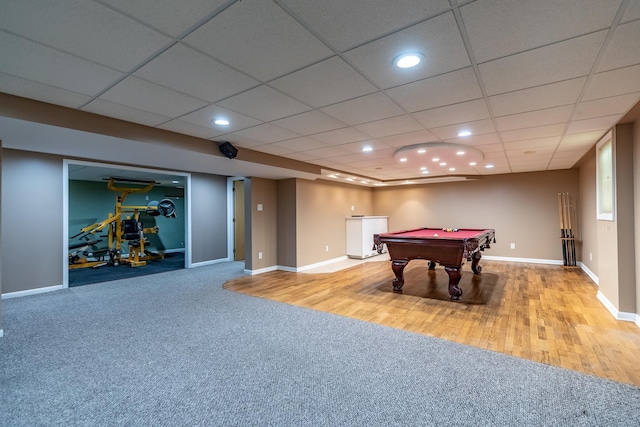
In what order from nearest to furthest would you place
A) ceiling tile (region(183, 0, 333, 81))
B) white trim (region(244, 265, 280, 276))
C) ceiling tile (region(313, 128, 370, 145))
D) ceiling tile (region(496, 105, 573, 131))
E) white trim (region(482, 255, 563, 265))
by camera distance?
ceiling tile (region(183, 0, 333, 81)) < ceiling tile (region(496, 105, 573, 131)) < ceiling tile (region(313, 128, 370, 145)) < white trim (region(244, 265, 280, 276)) < white trim (region(482, 255, 563, 265))

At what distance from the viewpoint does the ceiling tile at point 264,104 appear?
2441 millimetres

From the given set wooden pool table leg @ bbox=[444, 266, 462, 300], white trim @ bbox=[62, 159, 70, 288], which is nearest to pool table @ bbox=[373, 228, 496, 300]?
wooden pool table leg @ bbox=[444, 266, 462, 300]

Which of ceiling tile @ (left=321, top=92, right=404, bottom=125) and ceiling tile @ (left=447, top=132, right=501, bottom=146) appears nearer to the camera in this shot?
ceiling tile @ (left=321, top=92, right=404, bottom=125)

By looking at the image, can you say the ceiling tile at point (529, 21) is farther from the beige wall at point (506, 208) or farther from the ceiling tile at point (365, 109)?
the beige wall at point (506, 208)

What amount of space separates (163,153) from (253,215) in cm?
245

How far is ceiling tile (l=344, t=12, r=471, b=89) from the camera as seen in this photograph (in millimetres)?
1594

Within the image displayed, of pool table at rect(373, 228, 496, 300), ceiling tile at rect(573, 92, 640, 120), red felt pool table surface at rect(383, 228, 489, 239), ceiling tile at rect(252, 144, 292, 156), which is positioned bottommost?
pool table at rect(373, 228, 496, 300)

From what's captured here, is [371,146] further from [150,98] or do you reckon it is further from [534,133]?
[150,98]

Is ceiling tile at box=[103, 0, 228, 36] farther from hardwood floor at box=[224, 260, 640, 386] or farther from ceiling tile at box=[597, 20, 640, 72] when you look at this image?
hardwood floor at box=[224, 260, 640, 386]

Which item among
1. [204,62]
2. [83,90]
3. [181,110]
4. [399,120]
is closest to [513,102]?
[399,120]

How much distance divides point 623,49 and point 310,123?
7.98ft

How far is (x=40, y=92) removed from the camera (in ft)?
7.69

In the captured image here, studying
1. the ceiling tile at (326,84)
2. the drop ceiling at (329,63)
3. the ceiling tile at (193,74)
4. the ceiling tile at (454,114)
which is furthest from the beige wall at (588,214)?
the ceiling tile at (193,74)

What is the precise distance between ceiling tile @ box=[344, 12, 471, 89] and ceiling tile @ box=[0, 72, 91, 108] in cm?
233
